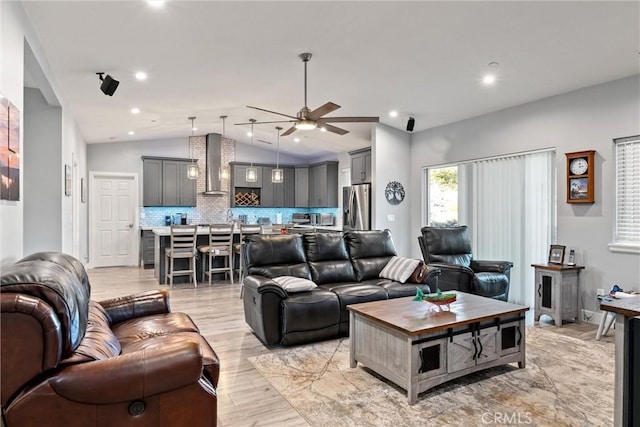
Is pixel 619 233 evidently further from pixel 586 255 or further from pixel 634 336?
pixel 634 336

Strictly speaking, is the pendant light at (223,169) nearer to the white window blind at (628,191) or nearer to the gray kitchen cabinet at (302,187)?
the gray kitchen cabinet at (302,187)

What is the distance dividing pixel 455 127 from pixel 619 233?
2.81 meters

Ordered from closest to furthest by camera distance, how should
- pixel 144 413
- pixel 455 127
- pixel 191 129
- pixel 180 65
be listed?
pixel 144 413
pixel 180 65
pixel 455 127
pixel 191 129

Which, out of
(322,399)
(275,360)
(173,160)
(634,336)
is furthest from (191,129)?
(634,336)

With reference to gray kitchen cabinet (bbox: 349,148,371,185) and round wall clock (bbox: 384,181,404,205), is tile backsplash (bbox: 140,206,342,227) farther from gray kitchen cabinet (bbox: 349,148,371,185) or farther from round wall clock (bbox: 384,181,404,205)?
round wall clock (bbox: 384,181,404,205)

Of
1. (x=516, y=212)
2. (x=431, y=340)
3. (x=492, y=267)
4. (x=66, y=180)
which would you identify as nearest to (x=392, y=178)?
(x=516, y=212)

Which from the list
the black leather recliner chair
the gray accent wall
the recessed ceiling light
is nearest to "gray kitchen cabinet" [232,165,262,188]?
the gray accent wall

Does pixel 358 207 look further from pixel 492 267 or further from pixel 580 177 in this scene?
pixel 580 177

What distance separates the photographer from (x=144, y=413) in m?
1.72

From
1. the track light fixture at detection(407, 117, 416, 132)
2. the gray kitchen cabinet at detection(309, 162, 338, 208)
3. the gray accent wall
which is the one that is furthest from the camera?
the gray kitchen cabinet at detection(309, 162, 338, 208)

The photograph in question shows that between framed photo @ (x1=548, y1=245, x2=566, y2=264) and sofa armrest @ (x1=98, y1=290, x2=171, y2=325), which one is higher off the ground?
framed photo @ (x1=548, y1=245, x2=566, y2=264)

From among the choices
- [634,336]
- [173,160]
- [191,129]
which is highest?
[191,129]

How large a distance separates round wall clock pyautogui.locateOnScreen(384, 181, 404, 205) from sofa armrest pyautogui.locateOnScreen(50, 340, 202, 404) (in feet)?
18.3

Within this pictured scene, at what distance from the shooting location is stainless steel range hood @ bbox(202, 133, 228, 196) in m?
9.27
